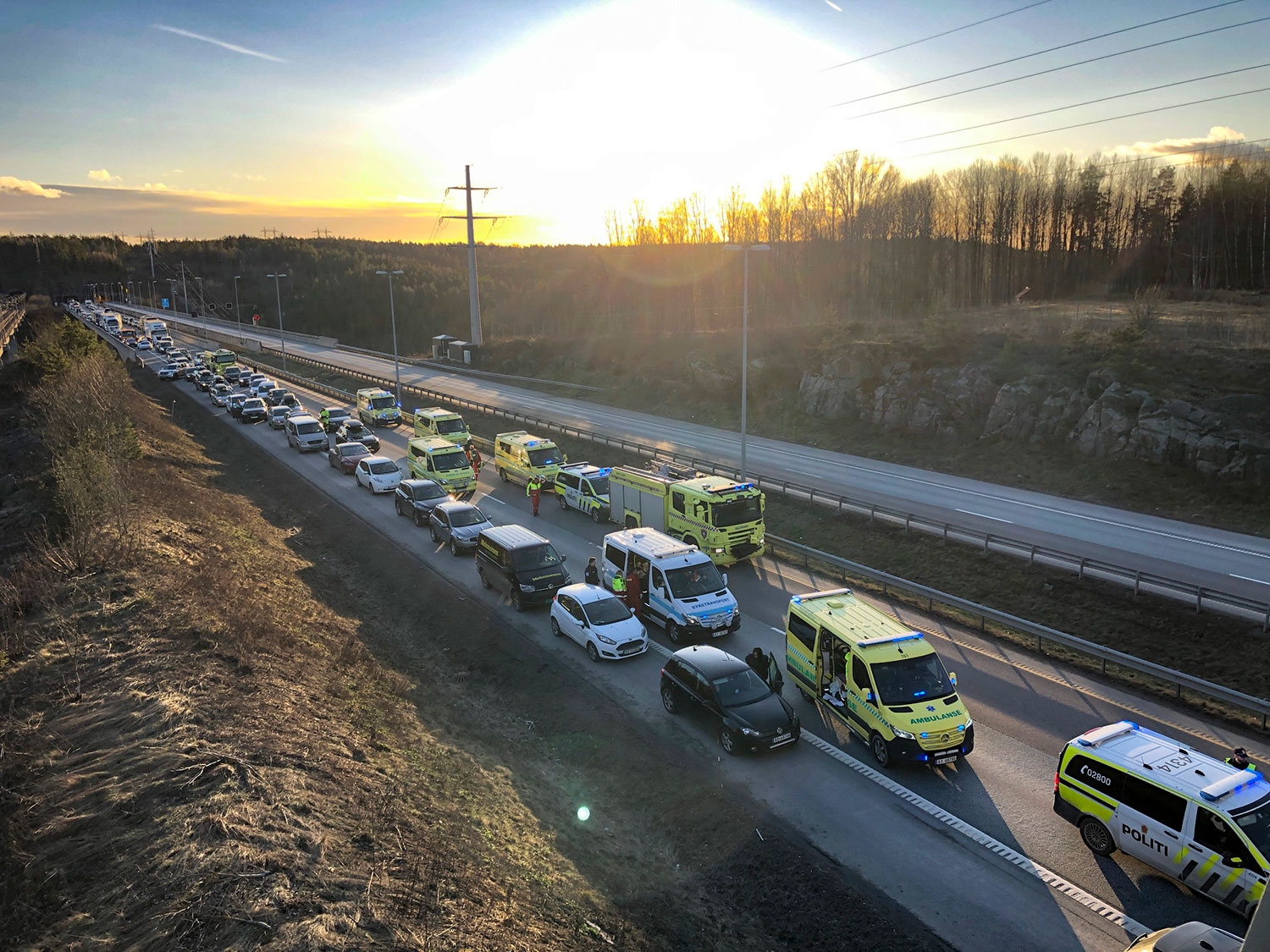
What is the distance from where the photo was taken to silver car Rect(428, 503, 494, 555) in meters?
24.3

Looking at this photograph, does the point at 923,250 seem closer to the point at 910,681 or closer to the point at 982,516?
the point at 982,516

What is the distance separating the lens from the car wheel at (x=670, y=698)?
48.5 feet

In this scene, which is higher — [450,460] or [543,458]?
[450,460]

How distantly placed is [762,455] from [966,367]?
12.0 metres

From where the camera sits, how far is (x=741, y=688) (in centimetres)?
1392

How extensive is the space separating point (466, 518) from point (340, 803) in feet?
51.1

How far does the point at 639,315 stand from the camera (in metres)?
87.8

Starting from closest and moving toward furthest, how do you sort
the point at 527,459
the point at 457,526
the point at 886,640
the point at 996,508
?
1. the point at 886,640
2. the point at 457,526
3. the point at 996,508
4. the point at 527,459

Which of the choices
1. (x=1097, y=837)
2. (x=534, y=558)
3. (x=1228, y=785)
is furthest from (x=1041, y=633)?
(x=534, y=558)

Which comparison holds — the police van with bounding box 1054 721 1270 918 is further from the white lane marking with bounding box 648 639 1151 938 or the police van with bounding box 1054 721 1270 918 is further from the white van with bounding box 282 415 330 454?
the white van with bounding box 282 415 330 454

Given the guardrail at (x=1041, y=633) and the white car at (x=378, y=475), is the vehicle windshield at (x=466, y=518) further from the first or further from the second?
the guardrail at (x=1041, y=633)

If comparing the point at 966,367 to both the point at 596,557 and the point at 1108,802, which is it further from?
the point at 1108,802

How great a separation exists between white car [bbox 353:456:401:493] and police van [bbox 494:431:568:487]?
15.7ft

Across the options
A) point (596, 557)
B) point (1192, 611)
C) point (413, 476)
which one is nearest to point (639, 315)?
point (413, 476)
